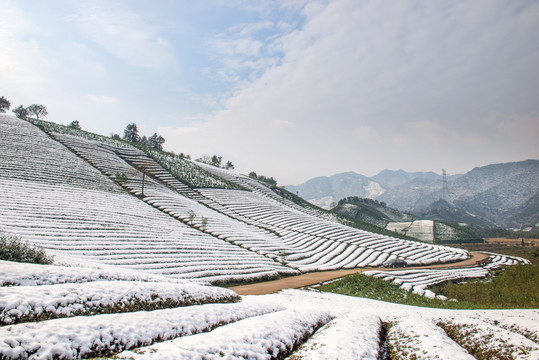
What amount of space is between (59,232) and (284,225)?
41.2 metres

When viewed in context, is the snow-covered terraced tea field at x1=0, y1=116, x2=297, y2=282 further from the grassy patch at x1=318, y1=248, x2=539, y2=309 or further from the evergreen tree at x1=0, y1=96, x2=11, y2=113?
the evergreen tree at x1=0, y1=96, x2=11, y2=113

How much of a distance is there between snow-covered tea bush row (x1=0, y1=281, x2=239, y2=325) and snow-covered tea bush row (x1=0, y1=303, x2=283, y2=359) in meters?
1.21

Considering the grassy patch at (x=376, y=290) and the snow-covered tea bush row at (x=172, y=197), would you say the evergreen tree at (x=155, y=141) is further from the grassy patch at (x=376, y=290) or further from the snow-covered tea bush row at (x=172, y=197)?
the grassy patch at (x=376, y=290)

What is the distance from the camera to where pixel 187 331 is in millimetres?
9477

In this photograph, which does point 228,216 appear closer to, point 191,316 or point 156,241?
point 156,241

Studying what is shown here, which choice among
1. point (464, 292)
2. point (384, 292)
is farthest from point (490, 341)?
point (384, 292)

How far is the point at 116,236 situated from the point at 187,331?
89.6 feet

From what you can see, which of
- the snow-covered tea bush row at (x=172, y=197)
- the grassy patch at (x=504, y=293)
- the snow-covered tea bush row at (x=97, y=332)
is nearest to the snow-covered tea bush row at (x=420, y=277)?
the grassy patch at (x=504, y=293)

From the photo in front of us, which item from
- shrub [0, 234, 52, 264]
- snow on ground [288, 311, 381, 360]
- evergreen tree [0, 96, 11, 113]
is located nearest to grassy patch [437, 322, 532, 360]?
snow on ground [288, 311, 381, 360]

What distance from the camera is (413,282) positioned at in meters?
32.4

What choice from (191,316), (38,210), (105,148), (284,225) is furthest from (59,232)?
(105,148)

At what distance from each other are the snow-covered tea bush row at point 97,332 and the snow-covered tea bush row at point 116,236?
16611 millimetres

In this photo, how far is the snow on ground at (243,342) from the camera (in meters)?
7.22

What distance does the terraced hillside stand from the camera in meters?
29.0
